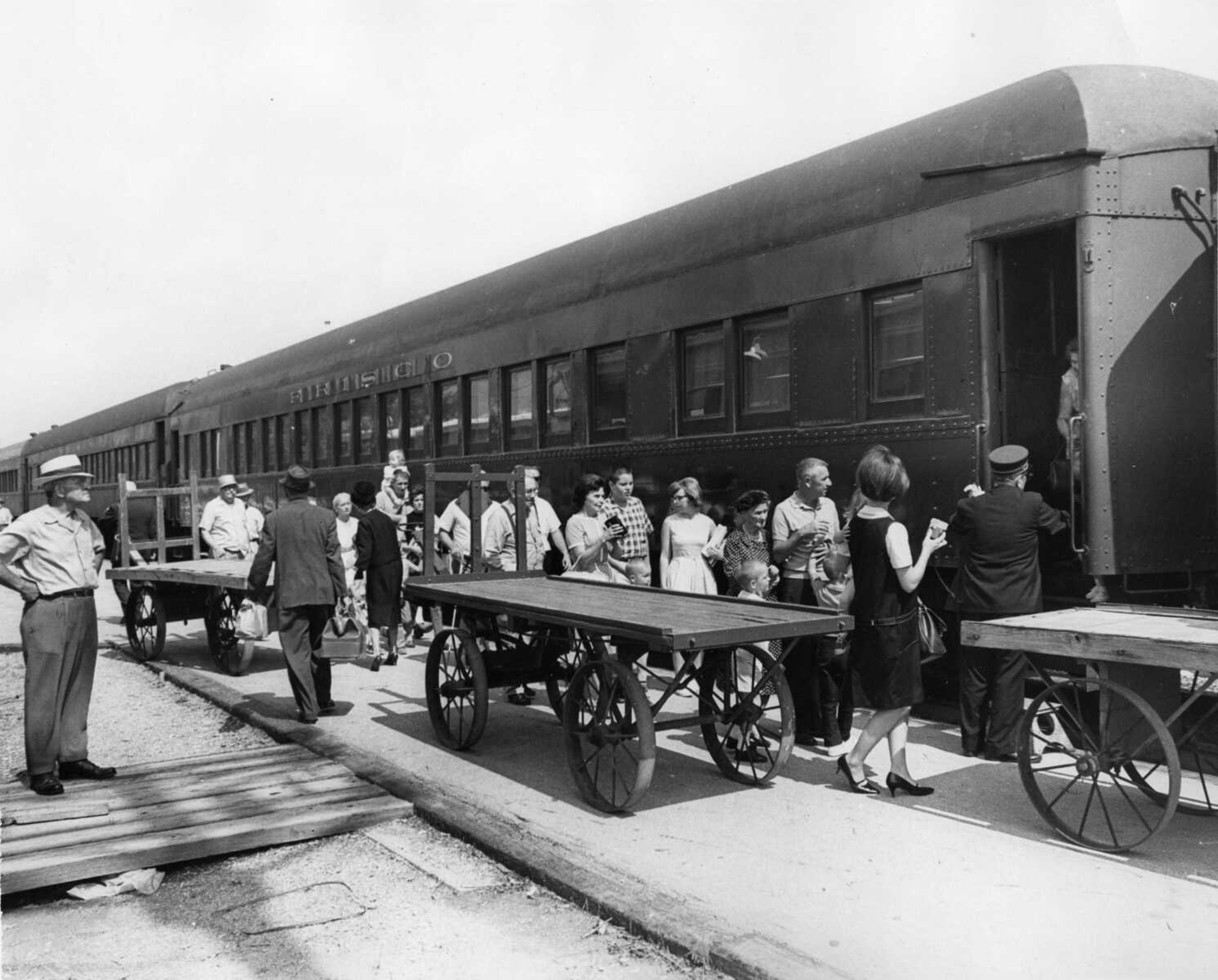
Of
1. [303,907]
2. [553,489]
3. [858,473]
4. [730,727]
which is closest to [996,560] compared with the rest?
[858,473]

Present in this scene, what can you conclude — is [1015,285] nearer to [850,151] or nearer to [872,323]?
[872,323]

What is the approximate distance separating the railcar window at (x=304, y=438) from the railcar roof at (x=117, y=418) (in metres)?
6.48

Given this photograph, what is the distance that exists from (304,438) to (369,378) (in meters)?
2.60

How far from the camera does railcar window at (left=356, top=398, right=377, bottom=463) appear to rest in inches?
520

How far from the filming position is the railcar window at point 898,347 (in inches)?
252

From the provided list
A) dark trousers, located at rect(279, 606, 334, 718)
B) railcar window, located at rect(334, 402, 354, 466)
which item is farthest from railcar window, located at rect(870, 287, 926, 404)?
railcar window, located at rect(334, 402, 354, 466)

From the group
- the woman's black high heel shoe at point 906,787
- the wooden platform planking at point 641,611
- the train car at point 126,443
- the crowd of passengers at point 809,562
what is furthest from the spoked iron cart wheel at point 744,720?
the train car at point 126,443

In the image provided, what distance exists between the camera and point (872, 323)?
265 inches

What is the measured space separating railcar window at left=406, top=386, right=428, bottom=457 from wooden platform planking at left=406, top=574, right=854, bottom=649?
4.95 metres

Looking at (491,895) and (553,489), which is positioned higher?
(553,489)

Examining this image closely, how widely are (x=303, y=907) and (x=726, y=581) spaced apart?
4418 mm

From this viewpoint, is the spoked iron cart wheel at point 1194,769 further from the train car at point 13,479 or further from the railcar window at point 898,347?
the train car at point 13,479

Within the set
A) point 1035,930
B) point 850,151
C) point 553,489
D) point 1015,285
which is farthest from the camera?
point 553,489

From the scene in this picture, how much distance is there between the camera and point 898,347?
6.54 m
